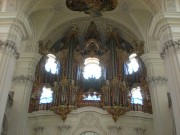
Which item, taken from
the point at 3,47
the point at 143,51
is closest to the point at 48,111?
the point at 3,47

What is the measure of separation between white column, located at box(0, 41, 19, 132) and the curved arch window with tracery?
15.0ft

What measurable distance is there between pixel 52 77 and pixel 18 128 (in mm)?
4362

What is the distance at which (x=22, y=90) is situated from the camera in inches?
608

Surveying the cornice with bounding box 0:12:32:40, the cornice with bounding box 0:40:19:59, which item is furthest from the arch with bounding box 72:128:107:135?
the cornice with bounding box 0:12:32:40

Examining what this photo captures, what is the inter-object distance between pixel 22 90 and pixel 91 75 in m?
4.44

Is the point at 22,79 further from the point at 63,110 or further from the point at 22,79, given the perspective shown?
the point at 63,110

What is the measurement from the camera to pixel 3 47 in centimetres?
1156

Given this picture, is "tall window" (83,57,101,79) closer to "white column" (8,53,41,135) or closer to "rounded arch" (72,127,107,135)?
"white column" (8,53,41,135)

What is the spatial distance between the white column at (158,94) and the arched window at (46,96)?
5.84m

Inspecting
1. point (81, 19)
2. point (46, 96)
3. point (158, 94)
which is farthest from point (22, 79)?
point (158, 94)

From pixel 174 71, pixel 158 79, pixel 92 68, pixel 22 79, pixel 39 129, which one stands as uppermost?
pixel 92 68

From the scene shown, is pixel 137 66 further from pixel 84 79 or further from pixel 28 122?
pixel 28 122

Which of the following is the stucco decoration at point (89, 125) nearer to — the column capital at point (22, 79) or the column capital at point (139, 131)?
the column capital at point (139, 131)

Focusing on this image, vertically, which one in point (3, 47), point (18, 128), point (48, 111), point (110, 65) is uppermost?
point (110, 65)
